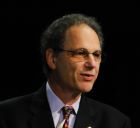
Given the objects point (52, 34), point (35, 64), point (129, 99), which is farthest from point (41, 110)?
point (129, 99)

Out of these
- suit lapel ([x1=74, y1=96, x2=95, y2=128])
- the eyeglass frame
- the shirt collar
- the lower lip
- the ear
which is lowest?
suit lapel ([x1=74, y1=96, x2=95, y2=128])

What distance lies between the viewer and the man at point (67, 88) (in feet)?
8.53

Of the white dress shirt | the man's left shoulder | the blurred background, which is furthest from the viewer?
the blurred background

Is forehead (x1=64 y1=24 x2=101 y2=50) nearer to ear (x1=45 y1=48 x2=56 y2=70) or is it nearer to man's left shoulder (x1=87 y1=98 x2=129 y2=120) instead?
ear (x1=45 y1=48 x2=56 y2=70)

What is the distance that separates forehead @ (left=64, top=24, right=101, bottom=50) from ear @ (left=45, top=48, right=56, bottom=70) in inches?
5.0

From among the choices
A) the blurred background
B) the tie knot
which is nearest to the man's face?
the tie knot

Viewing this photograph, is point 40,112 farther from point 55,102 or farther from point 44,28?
point 44,28

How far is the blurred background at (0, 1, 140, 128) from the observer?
143 inches

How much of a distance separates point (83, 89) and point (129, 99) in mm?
1245

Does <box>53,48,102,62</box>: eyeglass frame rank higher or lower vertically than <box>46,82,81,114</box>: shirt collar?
higher

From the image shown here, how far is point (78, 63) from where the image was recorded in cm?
259

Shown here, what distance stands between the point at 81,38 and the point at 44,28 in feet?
3.29

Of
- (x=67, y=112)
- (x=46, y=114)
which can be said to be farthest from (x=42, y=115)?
(x=67, y=112)

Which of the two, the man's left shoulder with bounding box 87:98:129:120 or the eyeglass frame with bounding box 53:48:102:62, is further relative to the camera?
the man's left shoulder with bounding box 87:98:129:120
